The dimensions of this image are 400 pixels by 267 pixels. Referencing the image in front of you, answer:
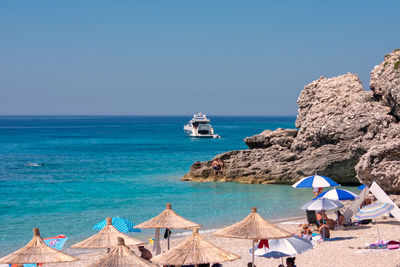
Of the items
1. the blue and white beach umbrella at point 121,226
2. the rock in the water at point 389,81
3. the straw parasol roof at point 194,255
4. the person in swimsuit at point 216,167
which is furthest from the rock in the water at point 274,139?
the straw parasol roof at point 194,255

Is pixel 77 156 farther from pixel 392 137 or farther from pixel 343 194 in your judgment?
pixel 343 194

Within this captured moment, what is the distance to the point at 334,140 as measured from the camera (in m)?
32.2

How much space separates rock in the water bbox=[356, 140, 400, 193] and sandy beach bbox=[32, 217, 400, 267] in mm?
3015

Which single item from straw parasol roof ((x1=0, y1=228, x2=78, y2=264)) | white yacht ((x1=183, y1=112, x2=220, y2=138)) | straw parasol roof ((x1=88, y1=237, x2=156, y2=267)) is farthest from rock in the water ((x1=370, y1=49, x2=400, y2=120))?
white yacht ((x1=183, y1=112, x2=220, y2=138))

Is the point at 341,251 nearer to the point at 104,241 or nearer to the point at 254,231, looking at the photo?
the point at 254,231

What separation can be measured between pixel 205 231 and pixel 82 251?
17.3ft

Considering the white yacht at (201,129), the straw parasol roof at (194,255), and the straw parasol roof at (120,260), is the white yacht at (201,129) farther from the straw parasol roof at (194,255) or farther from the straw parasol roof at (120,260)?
the straw parasol roof at (120,260)

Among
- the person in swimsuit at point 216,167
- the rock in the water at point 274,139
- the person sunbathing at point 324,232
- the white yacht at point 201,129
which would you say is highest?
the white yacht at point 201,129

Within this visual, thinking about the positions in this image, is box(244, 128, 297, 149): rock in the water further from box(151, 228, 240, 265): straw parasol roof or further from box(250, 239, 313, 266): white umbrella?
box(151, 228, 240, 265): straw parasol roof

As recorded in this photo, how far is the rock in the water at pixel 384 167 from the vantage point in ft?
77.0

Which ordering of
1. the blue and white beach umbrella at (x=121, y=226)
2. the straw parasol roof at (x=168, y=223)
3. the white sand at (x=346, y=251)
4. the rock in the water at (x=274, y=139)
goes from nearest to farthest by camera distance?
1. the straw parasol roof at (x=168, y=223)
2. the white sand at (x=346, y=251)
3. the blue and white beach umbrella at (x=121, y=226)
4. the rock in the water at (x=274, y=139)

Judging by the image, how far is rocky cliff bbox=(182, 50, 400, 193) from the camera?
27.4 metres

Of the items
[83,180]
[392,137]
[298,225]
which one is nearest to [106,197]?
[83,180]

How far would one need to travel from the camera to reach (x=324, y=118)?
32.8 m
